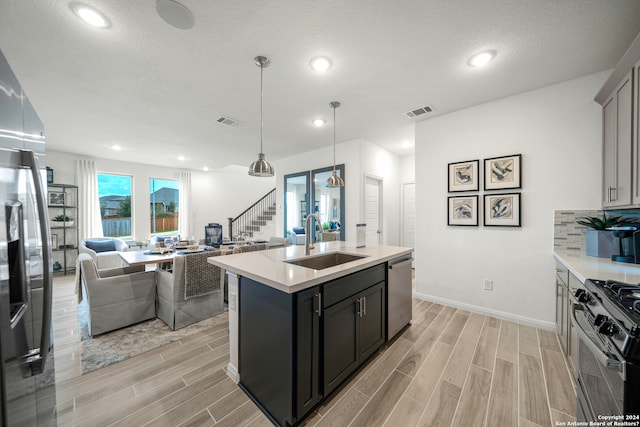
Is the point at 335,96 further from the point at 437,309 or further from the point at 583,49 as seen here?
the point at 437,309

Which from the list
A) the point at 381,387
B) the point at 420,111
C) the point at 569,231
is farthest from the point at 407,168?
the point at 381,387

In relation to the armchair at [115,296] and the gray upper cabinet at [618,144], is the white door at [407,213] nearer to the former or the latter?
the gray upper cabinet at [618,144]

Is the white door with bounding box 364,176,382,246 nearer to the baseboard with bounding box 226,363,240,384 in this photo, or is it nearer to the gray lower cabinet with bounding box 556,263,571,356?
the gray lower cabinet with bounding box 556,263,571,356

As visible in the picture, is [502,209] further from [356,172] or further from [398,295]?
[356,172]

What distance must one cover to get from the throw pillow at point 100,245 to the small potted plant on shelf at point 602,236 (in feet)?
26.2

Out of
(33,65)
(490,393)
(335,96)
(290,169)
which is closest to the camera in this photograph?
(490,393)

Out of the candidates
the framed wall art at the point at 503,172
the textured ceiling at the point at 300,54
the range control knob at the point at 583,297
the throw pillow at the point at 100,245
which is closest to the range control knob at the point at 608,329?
the range control knob at the point at 583,297

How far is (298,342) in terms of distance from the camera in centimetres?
144

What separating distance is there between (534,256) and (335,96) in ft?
10.1

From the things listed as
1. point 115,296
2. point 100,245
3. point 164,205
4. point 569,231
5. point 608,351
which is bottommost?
point 115,296

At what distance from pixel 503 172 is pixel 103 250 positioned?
757 cm

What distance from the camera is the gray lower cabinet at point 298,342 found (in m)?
1.44

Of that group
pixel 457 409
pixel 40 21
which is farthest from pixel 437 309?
pixel 40 21

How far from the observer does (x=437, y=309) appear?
10.8 feet
